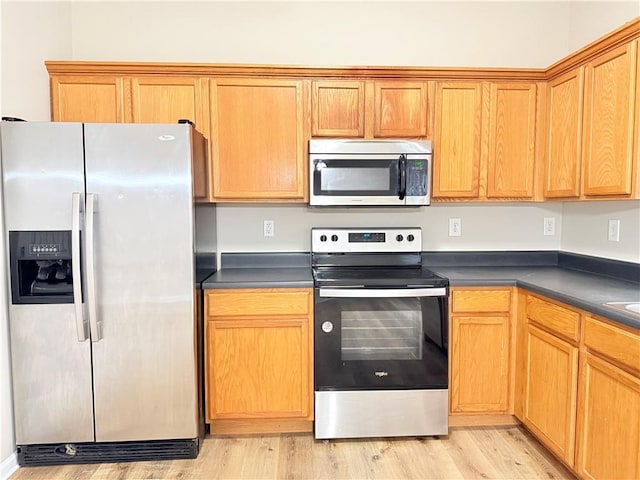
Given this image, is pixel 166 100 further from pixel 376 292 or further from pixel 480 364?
pixel 480 364

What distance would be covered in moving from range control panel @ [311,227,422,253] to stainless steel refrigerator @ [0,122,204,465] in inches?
36.5

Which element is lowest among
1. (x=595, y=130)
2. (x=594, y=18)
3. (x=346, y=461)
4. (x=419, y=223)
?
(x=346, y=461)

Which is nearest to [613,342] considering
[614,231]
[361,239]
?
[614,231]

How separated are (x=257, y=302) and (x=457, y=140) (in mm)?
1580

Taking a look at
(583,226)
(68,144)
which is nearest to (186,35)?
(68,144)

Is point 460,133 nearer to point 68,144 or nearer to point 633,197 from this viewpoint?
point 633,197

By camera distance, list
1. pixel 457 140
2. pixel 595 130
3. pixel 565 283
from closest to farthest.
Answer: pixel 595 130 → pixel 565 283 → pixel 457 140

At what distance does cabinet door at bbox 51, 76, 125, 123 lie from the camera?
2.40 meters

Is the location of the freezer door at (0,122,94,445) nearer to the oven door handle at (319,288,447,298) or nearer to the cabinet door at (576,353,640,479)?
the oven door handle at (319,288,447,298)

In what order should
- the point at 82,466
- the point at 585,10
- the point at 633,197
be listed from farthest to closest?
the point at 585,10 → the point at 82,466 → the point at 633,197

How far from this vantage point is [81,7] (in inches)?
107

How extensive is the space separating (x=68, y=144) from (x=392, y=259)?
1.99 meters

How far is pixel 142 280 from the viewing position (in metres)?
2.06

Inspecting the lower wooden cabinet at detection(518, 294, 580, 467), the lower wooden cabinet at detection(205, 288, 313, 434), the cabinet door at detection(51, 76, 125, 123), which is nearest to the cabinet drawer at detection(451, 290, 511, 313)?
the lower wooden cabinet at detection(518, 294, 580, 467)
